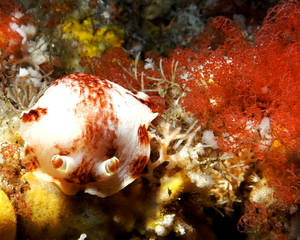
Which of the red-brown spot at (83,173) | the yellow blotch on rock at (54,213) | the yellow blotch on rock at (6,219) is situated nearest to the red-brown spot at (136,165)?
the red-brown spot at (83,173)

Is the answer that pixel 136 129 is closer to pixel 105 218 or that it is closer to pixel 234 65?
pixel 105 218

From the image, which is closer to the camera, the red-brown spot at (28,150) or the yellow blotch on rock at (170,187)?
the red-brown spot at (28,150)

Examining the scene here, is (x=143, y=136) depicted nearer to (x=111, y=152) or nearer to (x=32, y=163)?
(x=111, y=152)

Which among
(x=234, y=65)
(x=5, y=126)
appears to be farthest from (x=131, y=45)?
(x=5, y=126)

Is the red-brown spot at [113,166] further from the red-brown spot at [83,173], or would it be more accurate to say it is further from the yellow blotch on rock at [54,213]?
the yellow blotch on rock at [54,213]

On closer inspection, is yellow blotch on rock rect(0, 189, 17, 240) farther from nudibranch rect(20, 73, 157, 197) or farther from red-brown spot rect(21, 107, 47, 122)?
red-brown spot rect(21, 107, 47, 122)

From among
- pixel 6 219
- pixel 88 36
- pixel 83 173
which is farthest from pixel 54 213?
pixel 88 36

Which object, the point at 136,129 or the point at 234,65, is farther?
the point at 234,65

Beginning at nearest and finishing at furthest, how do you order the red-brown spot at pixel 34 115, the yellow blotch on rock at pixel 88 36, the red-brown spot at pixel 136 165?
the red-brown spot at pixel 34 115
the red-brown spot at pixel 136 165
the yellow blotch on rock at pixel 88 36
